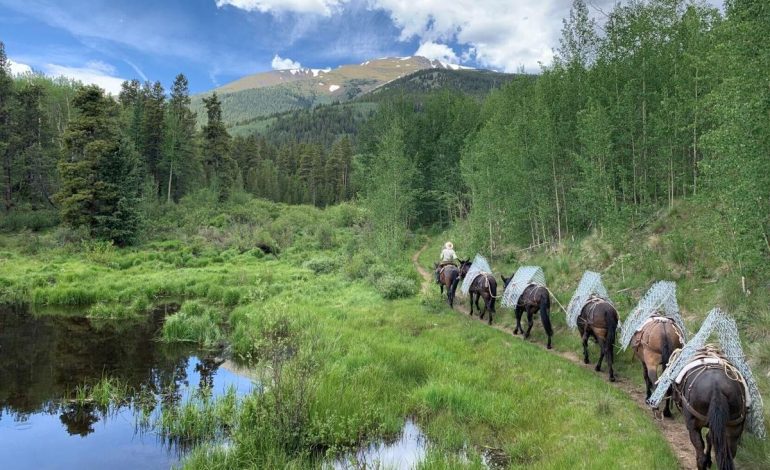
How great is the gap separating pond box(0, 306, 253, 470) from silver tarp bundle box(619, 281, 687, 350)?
902 cm

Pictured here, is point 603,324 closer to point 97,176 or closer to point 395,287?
point 395,287

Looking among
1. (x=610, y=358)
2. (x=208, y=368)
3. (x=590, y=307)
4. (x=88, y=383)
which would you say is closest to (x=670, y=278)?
(x=590, y=307)

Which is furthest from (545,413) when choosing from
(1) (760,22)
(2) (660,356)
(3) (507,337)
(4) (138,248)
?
(4) (138,248)

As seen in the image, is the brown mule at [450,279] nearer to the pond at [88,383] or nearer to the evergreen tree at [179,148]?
the pond at [88,383]

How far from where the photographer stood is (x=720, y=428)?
6.07 m

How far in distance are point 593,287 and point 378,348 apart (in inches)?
239

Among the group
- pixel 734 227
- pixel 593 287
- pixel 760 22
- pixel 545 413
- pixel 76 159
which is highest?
pixel 76 159

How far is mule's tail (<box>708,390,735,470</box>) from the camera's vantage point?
6066 millimetres

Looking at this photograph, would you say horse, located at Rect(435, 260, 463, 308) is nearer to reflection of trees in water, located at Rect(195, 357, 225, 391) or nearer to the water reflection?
reflection of trees in water, located at Rect(195, 357, 225, 391)

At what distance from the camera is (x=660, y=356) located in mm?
9188

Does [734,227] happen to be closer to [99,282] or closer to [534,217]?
[534,217]

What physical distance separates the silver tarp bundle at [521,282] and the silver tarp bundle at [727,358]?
7116mm

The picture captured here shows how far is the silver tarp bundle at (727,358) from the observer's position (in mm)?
6355

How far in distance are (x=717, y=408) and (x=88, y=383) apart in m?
13.8
